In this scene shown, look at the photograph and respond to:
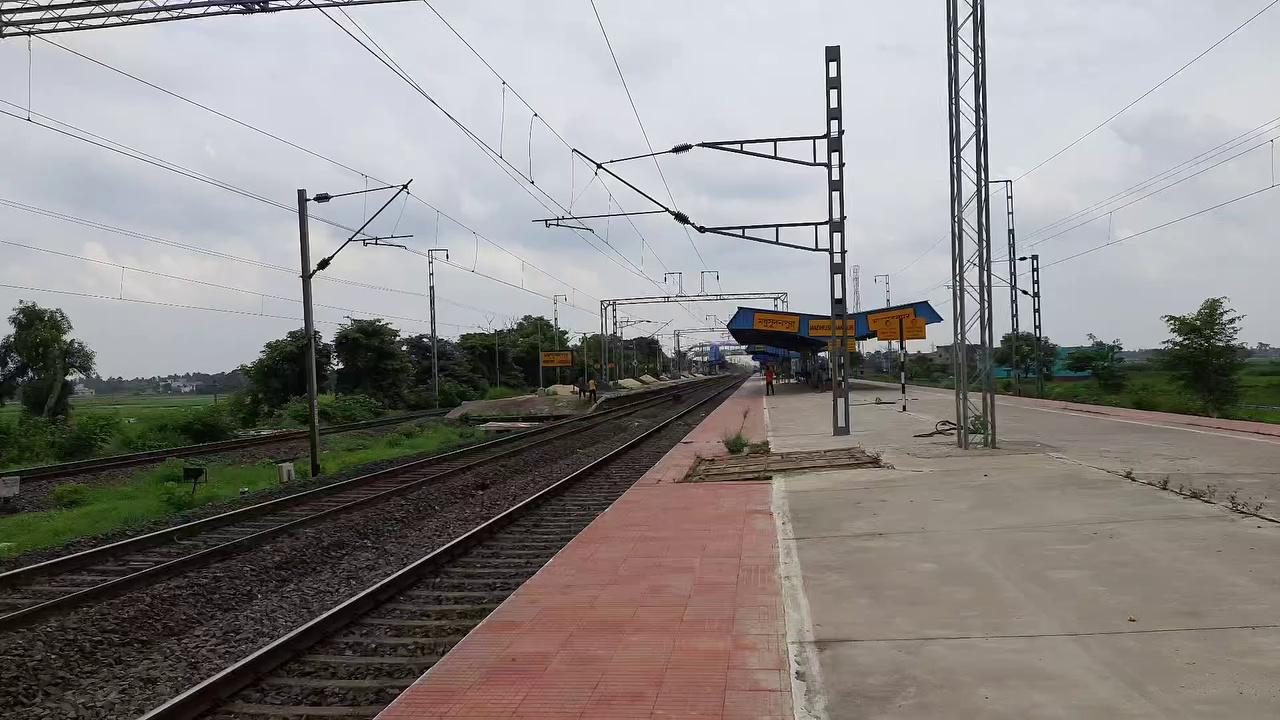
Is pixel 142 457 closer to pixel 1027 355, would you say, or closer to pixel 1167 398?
pixel 1167 398

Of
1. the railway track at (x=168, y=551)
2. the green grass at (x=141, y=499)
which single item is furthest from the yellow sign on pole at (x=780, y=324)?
the railway track at (x=168, y=551)

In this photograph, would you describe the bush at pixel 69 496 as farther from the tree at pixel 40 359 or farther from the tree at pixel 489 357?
the tree at pixel 489 357

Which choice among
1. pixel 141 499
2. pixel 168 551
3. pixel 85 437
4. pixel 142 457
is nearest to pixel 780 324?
pixel 85 437

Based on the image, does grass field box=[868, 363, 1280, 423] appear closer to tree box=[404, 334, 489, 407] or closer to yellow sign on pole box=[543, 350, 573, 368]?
tree box=[404, 334, 489, 407]

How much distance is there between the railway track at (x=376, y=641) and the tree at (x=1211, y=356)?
35438 mm

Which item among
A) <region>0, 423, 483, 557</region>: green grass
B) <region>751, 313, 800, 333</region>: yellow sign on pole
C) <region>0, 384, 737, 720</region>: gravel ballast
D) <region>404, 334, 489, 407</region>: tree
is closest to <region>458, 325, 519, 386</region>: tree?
<region>404, 334, 489, 407</region>: tree

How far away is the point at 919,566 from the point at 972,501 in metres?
3.60

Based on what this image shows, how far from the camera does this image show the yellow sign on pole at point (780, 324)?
175 ft

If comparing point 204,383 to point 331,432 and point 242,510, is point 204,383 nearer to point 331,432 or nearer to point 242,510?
point 331,432

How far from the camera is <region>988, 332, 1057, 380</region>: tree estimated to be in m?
59.2

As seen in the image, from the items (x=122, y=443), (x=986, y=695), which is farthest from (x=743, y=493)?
(x=122, y=443)

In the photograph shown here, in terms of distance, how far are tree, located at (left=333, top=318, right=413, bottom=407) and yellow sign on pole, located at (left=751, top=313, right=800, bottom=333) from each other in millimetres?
22329

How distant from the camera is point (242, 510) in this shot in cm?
1345

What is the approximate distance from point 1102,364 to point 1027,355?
6078 mm
